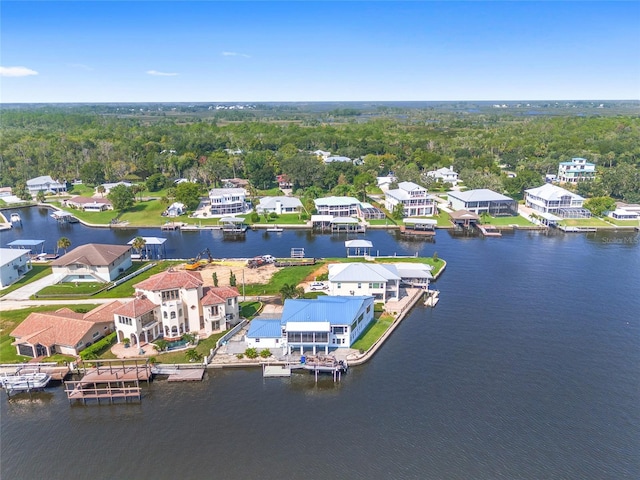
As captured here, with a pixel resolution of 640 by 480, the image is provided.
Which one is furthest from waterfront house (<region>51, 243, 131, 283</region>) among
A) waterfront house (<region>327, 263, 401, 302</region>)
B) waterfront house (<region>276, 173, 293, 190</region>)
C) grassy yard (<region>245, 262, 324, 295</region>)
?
waterfront house (<region>276, 173, 293, 190</region>)

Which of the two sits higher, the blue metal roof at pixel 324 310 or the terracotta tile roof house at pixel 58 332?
the blue metal roof at pixel 324 310

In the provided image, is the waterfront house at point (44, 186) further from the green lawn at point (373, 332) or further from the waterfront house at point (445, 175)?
the green lawn at point (373, 332)

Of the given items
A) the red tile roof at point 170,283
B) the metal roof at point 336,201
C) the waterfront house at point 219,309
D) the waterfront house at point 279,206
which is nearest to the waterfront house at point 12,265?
the red tile roof at point 170,283

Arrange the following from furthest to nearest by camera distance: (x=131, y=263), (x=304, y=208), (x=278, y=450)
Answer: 1. (x=304, y=208)
2. (x=131, y=263)
3. (x=278, y=450)

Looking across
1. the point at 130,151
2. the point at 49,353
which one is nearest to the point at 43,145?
the point at 130,151

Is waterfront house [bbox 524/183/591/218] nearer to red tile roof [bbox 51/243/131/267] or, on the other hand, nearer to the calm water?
the calm water

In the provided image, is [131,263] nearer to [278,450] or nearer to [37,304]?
[37,304]
